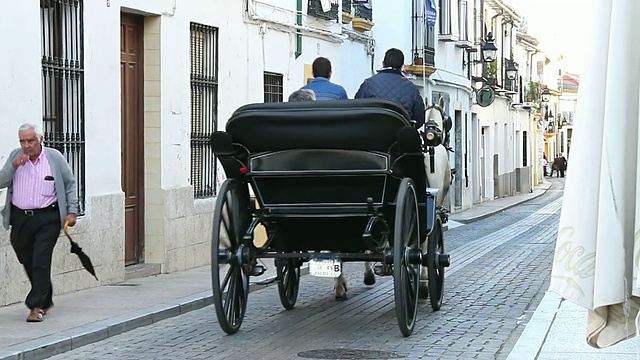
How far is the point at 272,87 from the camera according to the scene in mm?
18141

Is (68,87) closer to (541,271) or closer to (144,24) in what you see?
(144,24)

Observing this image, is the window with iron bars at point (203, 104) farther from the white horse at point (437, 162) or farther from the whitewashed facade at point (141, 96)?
the white horse at point (437, 162)

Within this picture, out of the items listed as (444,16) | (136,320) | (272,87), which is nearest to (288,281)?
(136,320)

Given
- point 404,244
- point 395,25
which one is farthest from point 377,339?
point 395,25

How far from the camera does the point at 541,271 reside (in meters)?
14.8

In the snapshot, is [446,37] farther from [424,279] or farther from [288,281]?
[288,281]

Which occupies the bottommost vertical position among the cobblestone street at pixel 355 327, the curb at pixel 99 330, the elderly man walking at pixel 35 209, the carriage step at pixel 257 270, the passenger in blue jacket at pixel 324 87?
the cobblestone street at pixel 355 327

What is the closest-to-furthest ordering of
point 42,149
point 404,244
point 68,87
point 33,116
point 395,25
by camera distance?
point 404,244 < point 42,149 < point 33,116 < point 68,87 < point 395,25

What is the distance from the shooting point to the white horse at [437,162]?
10.9m

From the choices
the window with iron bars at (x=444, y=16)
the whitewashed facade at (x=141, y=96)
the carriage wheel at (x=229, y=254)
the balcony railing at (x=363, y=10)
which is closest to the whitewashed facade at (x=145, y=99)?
the whitewashed facade at (x=141, y=96)

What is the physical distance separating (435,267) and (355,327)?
0.99 meters

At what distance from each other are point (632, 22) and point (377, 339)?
5576 millimetres

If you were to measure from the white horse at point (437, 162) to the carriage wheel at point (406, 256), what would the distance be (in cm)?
148

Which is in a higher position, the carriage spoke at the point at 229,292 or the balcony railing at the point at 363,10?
the balcony railing at the point at 363,10
